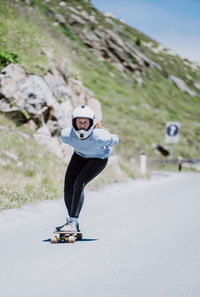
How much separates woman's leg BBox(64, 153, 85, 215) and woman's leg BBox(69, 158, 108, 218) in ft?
0.48

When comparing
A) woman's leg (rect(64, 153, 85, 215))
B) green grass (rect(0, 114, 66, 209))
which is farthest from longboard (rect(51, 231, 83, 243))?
green grass (rect(0, 114, 66, 209))

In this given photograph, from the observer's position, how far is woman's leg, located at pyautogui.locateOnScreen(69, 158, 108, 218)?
6.14 meters

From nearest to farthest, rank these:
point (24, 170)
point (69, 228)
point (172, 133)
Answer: point (69, 228) → point (24, 170) → point (172, 133)

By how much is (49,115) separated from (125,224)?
28.8 ft

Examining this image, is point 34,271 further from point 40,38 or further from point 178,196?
point 40,38

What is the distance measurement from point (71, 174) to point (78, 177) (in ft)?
0.71

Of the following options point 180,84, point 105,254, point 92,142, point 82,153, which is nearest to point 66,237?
point 105,254

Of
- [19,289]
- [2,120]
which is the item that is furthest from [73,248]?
[2,120]

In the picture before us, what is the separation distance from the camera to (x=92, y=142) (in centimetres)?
595

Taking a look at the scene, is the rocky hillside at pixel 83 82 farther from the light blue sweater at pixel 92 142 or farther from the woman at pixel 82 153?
the light blue sweater at pixel 92 142

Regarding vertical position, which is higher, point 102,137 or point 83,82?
point 83,82

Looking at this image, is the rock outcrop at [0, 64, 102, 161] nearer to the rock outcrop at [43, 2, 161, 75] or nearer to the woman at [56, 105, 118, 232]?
the woman at [56, 105, 118, 232]

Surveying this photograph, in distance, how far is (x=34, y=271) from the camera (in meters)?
4.40

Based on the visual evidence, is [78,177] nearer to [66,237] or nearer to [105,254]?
[66,237]
